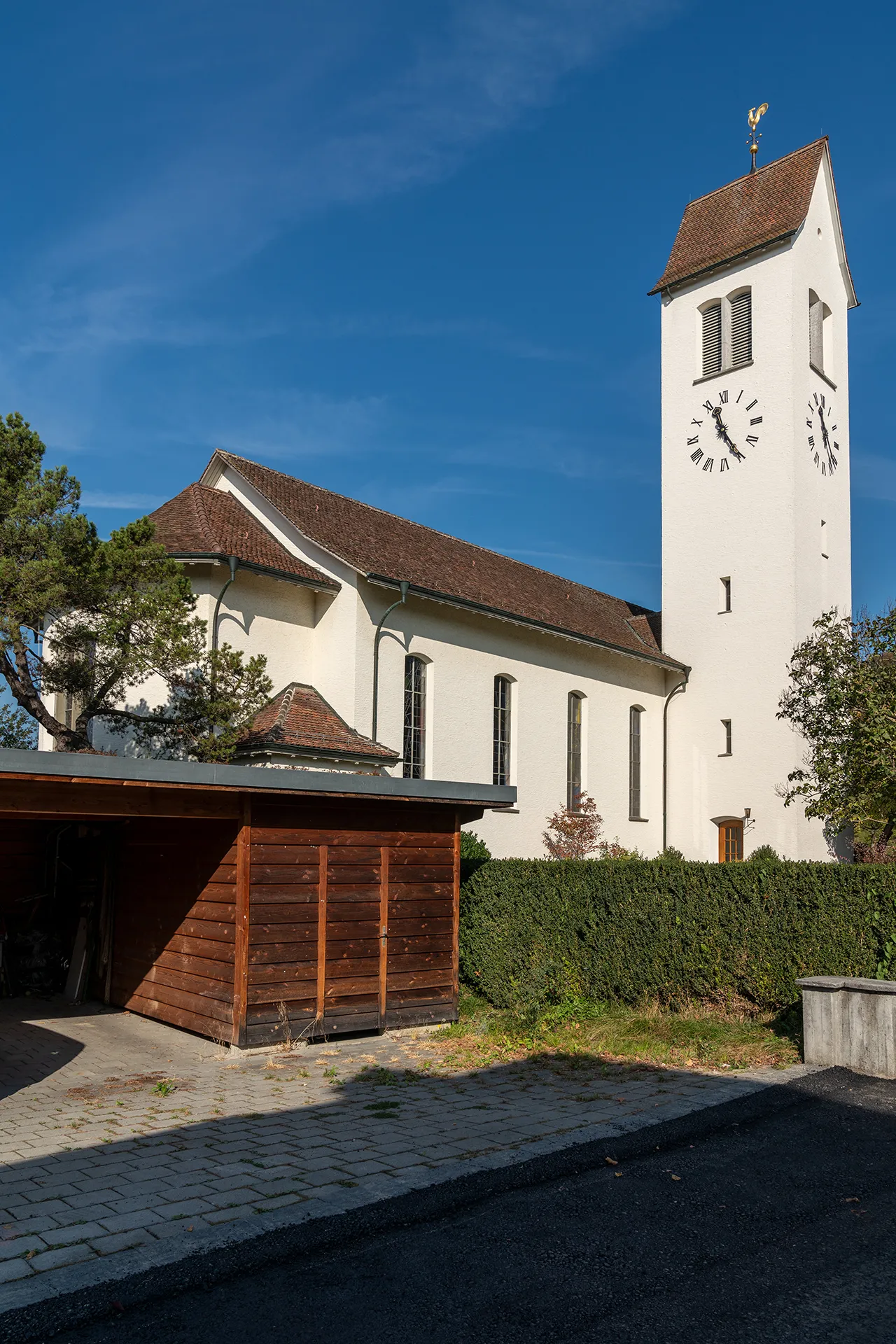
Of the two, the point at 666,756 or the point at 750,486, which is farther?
the point at 666,756

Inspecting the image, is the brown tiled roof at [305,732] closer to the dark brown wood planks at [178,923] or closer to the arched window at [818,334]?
the dark brown wood planks at [178,923]

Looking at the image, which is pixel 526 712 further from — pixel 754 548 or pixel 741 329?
pixel 741 329

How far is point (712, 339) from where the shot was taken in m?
29.4

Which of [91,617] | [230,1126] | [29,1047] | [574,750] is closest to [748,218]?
[574,750]

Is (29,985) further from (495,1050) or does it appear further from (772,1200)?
(772,1200)

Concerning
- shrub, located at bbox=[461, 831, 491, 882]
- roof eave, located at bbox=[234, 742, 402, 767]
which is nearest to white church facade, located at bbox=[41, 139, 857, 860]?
roof eave, located at bbox=[234, 742, 402, 767]

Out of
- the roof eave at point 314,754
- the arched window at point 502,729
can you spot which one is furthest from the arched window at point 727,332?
the roof eave at point 314,754

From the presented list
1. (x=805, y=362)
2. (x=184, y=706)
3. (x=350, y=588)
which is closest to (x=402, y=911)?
(x=184, y=706)

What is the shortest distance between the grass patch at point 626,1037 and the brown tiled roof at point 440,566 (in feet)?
30.1

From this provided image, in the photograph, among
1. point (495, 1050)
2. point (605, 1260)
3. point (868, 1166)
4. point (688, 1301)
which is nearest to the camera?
point (688, 1301)

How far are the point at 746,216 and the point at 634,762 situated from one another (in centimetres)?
1548

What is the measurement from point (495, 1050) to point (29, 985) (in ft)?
21.2

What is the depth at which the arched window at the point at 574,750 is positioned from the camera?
25.0 m

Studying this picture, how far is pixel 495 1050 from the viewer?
1069 cm
